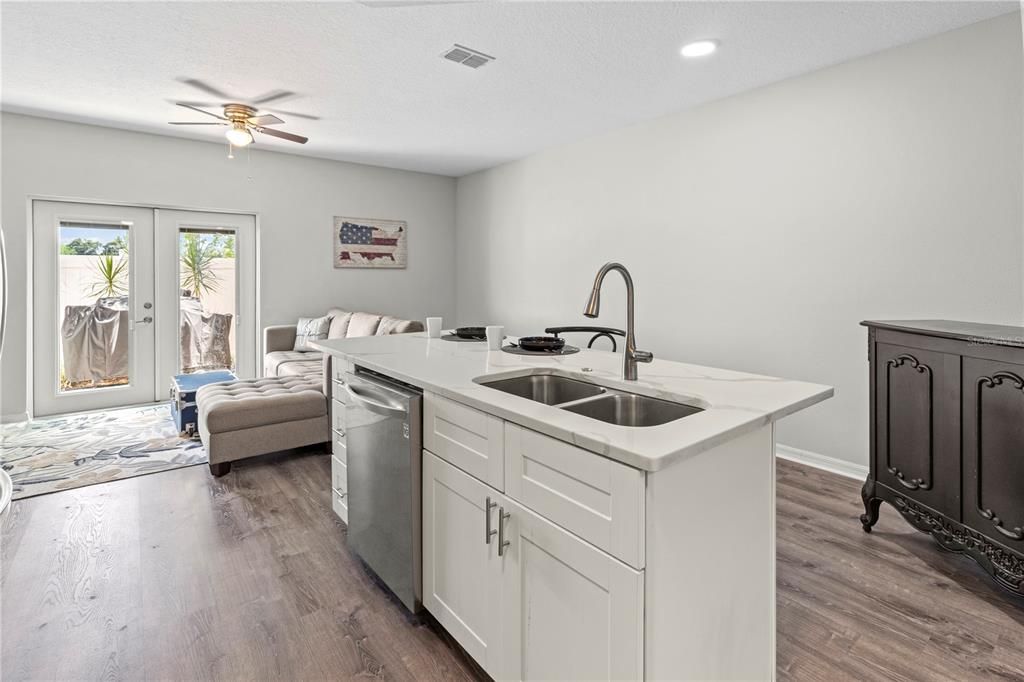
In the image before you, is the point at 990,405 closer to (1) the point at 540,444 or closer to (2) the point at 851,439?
(2) the point at 851,439

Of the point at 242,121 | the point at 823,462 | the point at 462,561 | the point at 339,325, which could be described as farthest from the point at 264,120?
the point at 823,462

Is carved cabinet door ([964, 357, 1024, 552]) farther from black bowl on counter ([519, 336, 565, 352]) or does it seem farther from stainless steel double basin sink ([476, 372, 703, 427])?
black bowl on counter ([519, 336, 565, 352])

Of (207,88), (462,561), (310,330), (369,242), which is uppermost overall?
(207,88)

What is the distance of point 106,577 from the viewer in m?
2.22

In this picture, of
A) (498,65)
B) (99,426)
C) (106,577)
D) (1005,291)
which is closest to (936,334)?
(1005,291)

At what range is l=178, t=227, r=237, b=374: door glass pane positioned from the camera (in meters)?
5.27

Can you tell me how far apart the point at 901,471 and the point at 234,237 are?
226 inches

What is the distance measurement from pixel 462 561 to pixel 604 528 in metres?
0.64

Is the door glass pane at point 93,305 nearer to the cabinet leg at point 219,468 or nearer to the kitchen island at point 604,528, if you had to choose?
the cabinet leg at point 219,468

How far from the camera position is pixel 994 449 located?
2.02 meters

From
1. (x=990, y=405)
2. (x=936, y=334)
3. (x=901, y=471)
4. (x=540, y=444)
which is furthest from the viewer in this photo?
(x=901, y=471)

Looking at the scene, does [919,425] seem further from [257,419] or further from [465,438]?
[257,419]

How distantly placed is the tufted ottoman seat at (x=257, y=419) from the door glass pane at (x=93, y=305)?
1770 mm

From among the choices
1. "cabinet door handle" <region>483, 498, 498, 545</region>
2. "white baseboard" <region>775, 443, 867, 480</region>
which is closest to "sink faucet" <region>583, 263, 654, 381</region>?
"cabinet door handle" <region>483, 498, 498, 545</region>
